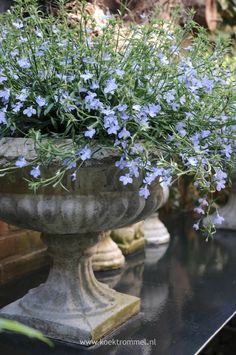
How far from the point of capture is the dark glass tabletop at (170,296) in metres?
1.22

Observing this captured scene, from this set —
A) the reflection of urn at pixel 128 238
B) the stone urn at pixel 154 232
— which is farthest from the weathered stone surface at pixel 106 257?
the stone urn at pixel 154 232

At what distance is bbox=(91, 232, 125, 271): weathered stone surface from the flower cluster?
0.79 meters

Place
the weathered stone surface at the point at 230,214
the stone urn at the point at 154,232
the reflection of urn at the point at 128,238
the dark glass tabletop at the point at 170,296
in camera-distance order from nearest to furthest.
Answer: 1. the dark glass tabletop at the point at 170,296
2. the reflection of urn at the point at 128,238
3. the stone urn at the point at 154,232
4. the weathered stone surface at the point at 230,214

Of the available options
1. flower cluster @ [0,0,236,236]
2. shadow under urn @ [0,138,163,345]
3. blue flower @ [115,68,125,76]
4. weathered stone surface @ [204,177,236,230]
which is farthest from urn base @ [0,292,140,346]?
weathered stone surface @ [204,177,236,230]

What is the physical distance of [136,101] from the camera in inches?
40.6

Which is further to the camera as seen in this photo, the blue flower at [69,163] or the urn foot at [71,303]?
the urn foot at [71,303]

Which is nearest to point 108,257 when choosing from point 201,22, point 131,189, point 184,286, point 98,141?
point 184,286

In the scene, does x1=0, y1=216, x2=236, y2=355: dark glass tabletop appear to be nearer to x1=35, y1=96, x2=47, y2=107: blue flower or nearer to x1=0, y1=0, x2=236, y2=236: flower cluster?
x1=0, y1=0, x2=236, y2=236: flower cluster

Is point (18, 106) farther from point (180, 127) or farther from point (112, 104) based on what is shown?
point (180, 127)

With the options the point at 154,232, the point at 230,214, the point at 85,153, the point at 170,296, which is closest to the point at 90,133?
the point at 85,153

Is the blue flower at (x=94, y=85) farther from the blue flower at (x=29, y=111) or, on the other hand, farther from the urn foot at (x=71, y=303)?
the urn foot at (x=71, y=303)

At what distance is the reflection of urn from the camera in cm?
213

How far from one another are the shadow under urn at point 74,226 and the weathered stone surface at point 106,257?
0.45 metres

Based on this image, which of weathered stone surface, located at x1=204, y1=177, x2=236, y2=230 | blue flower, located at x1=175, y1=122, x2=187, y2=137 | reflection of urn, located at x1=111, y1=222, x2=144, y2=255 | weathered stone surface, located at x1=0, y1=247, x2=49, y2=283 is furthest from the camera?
weathered stone surface, located at x1=204, y1=177, x2=236, y2=230
